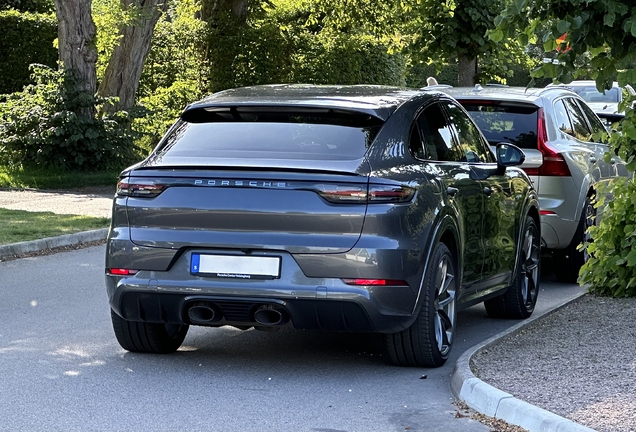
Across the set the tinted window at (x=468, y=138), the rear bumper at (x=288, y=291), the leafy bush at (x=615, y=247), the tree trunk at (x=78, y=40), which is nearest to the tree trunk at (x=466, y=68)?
the tree trunk at (x=78, y=40)

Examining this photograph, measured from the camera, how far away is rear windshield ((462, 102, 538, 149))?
11039 millimetres

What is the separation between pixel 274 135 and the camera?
282 inches

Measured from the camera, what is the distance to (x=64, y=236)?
44.6ft

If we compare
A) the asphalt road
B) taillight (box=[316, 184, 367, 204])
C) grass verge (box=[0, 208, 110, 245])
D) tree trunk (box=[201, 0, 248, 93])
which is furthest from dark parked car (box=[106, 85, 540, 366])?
tree trunk (box=[201, 0, 248, 93])

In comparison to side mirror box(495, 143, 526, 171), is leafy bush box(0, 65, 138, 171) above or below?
below

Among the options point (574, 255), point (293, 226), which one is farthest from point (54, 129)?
point (293, 226)

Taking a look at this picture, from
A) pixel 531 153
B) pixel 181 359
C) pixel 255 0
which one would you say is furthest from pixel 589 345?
pixel 255 0

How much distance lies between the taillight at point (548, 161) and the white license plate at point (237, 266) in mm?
4850

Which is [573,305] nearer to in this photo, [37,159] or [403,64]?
[37,159]

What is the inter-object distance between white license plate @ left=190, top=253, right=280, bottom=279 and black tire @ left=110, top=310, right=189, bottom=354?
0.88m

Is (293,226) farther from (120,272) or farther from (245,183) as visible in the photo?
(120,272)

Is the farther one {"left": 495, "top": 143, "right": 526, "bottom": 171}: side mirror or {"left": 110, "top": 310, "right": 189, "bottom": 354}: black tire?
{"left": 495, "top": 143, "right": 526, "bottom": 171}: side mirror

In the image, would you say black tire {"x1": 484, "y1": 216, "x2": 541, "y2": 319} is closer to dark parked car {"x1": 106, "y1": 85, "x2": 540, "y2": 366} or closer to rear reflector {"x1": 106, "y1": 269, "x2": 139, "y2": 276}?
dark parked car {"x1": 106, "y1": 85, "x2": 540, "y2": 366}

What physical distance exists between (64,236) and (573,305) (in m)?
6.34
